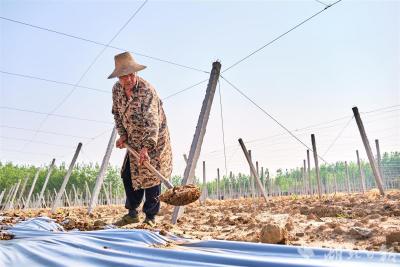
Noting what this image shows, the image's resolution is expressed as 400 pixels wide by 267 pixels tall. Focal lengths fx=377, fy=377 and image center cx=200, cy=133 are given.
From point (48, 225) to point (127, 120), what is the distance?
56.6 inches

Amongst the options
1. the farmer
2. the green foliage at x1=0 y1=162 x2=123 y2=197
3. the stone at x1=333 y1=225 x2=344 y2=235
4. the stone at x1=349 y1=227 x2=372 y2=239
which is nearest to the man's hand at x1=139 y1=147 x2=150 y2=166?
the farmer

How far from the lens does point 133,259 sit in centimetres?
195

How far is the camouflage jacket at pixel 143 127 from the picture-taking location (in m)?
4.15

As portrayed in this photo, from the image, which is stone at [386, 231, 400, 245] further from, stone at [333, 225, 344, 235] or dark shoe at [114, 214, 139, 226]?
dark shoe at [114, 214, 139, 226]

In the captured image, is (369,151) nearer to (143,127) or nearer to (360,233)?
(360,233)

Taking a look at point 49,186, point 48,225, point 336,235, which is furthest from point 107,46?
point 49,186

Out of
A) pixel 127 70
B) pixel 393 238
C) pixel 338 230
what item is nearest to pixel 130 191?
pixel 127 70

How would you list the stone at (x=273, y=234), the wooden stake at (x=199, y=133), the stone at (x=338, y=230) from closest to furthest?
the stone at (x=273, y=234) → the stone at (x=338, y=230) → the wooden stake at (x=199, y=133)

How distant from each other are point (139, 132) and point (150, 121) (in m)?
0.27

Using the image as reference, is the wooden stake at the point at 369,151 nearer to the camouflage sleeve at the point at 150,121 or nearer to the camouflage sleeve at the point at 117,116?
the camouflage sleeve at the point at 150,121

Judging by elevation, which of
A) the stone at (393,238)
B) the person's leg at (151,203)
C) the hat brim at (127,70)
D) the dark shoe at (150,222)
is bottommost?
the stone at (393,238)

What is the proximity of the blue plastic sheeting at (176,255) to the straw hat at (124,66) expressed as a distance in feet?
6.61

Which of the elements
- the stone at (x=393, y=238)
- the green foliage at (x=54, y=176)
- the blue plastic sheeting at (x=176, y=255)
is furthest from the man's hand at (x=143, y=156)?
the green foliage at (x=54, y=176)

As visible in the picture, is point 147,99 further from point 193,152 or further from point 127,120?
point 193,152
